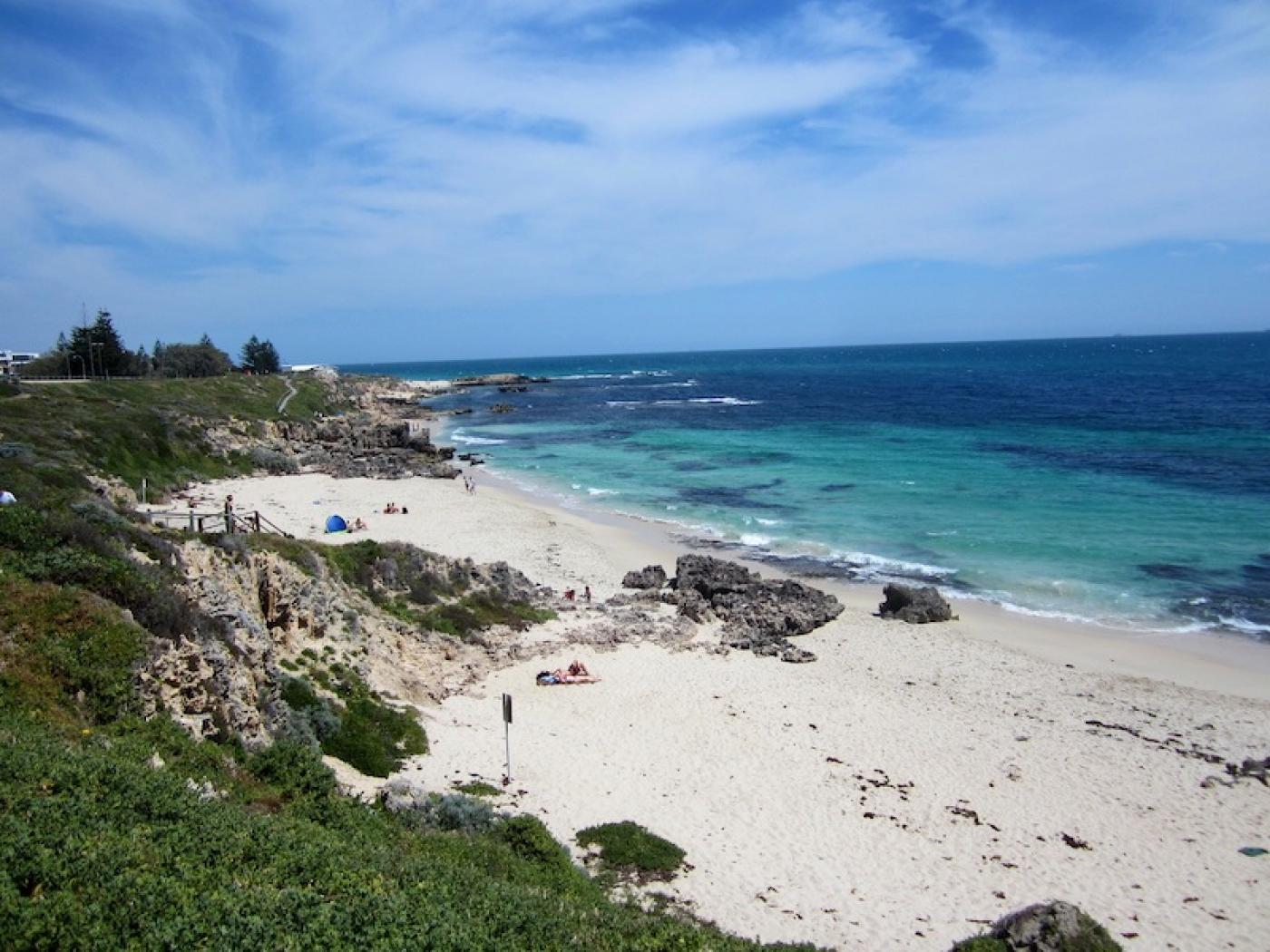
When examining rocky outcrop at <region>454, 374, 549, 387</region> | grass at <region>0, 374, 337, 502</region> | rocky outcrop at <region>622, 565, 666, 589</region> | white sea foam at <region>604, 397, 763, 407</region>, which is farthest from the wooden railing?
rocky outcrop at <region>454, 374, 549, 387</region>

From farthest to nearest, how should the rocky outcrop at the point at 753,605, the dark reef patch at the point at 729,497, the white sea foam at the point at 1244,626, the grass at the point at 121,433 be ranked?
1. the dark reef patch at the point at 729,497
2. the grass at the point at 121,433
3. the white sea foam at the point at 1244,626
4. the rocky outcrop at the point at 753,605

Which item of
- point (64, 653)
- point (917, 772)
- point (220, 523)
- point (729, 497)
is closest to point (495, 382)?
point (729, 497)

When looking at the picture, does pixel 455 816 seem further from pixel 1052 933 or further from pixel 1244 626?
pixel 1244 626

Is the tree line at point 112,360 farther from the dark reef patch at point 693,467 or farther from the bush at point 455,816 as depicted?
the bush at point 455,816

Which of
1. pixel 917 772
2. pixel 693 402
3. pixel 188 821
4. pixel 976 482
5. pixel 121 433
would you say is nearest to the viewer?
pixel 188 821

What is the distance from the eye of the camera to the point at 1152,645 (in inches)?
957

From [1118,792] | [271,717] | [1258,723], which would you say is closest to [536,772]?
[271,717]

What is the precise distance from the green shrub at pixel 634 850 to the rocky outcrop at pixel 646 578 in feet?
51.6

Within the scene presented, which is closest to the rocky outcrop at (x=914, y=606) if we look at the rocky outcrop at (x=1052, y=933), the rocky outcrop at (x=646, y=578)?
the rocky outcrop at (x=646, y=578)

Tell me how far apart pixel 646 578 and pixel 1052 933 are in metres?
19.9

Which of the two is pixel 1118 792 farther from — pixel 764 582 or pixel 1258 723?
pixel 764 582

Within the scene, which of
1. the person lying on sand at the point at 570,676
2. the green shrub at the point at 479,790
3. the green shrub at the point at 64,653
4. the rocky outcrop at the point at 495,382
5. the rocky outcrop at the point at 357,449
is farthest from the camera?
the rocky outcrop at the point at 495,382

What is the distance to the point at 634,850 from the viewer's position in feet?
41.8

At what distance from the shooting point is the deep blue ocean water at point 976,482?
30.6m
